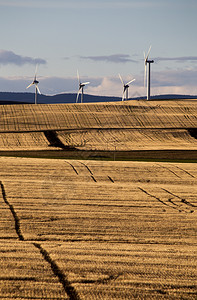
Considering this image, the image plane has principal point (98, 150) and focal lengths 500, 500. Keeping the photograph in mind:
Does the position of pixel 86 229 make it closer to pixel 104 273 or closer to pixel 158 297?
pixel 104 273

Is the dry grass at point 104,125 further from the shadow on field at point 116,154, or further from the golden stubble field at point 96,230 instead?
the golden stubble field at point 96,230

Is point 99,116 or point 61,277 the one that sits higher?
point 61,277

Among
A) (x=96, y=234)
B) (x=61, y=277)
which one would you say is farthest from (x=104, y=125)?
(x=61, y=277)

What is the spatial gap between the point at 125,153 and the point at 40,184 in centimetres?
2860

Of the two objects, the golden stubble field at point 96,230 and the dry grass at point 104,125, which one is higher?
the golden stubble field at point 96,230

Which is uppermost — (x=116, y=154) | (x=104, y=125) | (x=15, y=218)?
(x=15, y=218)

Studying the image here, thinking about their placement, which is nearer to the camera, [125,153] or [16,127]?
[125,153]

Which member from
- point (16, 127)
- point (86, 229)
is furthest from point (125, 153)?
point (86, 229)

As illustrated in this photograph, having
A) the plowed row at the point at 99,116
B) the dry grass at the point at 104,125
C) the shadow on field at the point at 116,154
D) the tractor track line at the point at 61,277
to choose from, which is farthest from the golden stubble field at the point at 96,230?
the plowed row at the point at 99,116

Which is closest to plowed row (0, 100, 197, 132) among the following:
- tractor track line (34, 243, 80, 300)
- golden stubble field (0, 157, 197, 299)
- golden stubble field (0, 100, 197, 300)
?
golden stubble field (0, 100, 197, 300)

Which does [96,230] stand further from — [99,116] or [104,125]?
[99,116]

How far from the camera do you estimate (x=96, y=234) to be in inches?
795

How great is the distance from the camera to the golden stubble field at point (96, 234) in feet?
41.5

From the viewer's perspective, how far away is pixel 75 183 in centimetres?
3428
